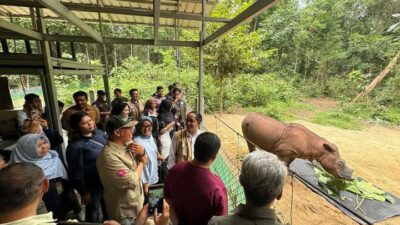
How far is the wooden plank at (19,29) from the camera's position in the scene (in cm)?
245

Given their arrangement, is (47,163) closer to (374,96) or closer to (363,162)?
(363,162)

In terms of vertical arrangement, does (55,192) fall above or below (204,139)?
below

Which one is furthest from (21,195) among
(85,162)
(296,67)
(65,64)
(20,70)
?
(296,67)

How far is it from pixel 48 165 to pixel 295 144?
187 inches

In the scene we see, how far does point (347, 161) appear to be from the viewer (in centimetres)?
709

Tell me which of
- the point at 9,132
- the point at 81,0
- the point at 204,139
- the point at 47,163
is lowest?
the point at 9,132

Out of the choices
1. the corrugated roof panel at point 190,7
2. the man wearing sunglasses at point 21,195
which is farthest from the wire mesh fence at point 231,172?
the man wearing sunglasses at point 21,195

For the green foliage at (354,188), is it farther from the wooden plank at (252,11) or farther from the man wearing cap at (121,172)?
the man wearing cap at (121,172)

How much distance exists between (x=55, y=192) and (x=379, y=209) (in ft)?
17.2

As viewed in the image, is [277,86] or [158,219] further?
[277,86]

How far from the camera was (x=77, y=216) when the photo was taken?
7.88 ft

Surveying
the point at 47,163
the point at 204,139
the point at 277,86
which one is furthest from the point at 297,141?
the point at 277,86

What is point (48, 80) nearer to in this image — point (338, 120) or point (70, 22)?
point (70, 22)

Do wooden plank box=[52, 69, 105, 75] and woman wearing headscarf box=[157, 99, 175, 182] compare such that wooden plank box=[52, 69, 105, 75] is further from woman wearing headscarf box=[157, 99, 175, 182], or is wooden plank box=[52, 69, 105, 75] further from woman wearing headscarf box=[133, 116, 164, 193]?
woman wearing headscarf box=[133, 116, 164, 193]
